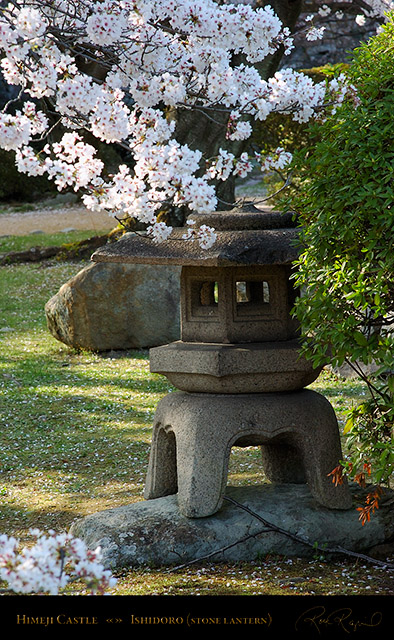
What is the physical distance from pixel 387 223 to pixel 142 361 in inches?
274

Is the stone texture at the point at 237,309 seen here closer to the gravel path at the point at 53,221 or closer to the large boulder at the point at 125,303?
the large boulder at the point at 125,303

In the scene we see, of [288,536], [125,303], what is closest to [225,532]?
[288,536]

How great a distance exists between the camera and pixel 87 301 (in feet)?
33.2

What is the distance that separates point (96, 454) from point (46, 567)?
474 cm

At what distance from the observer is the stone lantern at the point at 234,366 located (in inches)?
174

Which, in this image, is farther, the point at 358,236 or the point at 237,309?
the point at 237,309

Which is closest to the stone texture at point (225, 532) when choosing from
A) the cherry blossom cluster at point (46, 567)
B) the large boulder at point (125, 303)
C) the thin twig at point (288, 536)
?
the thin twig at point (288, 536)

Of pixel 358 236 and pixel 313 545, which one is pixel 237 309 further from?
pixel 313 545

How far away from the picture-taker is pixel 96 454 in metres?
6.81

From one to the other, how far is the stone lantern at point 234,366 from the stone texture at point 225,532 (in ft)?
0.33
